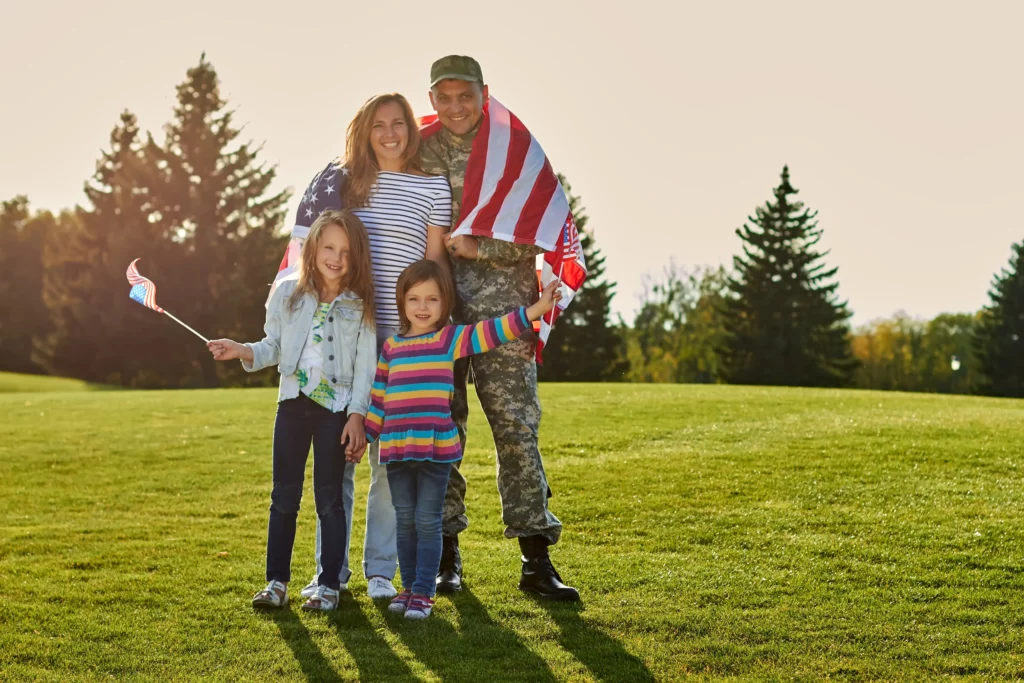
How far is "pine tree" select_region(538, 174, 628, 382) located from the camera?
45.8 meters

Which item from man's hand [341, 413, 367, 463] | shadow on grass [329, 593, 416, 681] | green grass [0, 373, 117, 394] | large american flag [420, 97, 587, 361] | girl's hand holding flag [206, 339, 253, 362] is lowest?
green grass [0, 373, 117, 394]

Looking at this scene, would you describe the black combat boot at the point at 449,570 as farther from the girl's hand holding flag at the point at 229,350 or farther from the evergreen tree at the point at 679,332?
the evergreen tree at the point at 679,332

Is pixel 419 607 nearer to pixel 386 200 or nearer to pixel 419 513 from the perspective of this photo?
pixel 419 513

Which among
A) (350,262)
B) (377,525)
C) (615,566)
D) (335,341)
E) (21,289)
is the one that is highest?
(21,289)

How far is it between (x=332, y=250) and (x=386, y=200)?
0.38 m

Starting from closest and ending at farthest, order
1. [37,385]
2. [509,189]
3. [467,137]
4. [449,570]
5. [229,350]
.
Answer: [229,350] → [509,189] → [467,137] → [449,570] → [37,385]

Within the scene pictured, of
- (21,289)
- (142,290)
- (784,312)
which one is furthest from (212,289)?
(142,290)

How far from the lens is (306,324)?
14.8 ft

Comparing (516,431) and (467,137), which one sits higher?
(467,137)

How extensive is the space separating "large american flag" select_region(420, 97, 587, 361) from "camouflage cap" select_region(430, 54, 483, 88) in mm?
281

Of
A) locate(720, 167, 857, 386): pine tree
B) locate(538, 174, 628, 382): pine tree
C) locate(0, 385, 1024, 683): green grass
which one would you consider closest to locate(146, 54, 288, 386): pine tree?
locate(538, 174, 628, 382): pine tree

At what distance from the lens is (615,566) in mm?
5387

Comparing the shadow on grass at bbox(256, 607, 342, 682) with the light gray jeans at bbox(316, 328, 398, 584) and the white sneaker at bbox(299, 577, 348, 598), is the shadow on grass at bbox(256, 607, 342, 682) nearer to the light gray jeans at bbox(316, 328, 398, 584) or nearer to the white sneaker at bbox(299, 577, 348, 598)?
the white sneaker at bbox(299, 577, 348, 598)

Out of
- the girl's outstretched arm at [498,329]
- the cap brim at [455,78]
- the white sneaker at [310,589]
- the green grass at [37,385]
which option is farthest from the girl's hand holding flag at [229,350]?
the green grass at [37,385]
